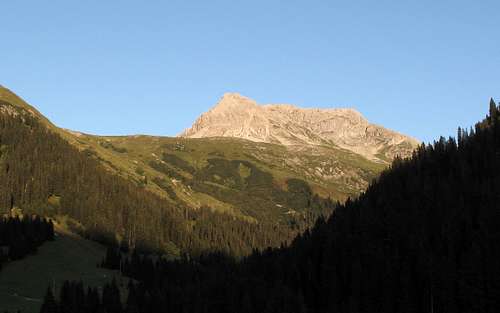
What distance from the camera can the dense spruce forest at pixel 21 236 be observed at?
172 meters

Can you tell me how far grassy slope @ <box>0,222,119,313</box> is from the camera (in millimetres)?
138375

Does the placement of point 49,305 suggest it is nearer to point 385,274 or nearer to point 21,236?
point 21,236

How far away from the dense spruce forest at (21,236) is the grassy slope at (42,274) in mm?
2294

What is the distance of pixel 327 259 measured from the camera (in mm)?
185500

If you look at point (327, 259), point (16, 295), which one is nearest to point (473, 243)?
point (327, 259)

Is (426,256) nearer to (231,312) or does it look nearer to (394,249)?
(394,249)

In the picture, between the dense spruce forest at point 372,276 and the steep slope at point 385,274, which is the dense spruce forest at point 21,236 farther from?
the steep slope at point 385,274

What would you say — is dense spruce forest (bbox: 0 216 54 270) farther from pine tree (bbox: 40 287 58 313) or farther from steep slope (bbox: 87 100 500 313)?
pine tree (bbox: 40 287 58 313)

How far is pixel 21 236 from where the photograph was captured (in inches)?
7052

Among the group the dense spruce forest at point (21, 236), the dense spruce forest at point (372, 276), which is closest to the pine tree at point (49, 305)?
the dense spruce forest at point (372, 276)

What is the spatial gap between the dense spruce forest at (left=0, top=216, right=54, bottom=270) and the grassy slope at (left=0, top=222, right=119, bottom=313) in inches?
90.3

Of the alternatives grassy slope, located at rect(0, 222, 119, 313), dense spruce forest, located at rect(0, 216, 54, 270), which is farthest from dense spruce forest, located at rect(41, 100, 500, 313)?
dense spruce forest, located at rect(0, 216, 54, 270)

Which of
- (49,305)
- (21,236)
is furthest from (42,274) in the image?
(49,305)

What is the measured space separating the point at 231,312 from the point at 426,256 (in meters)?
56.7
